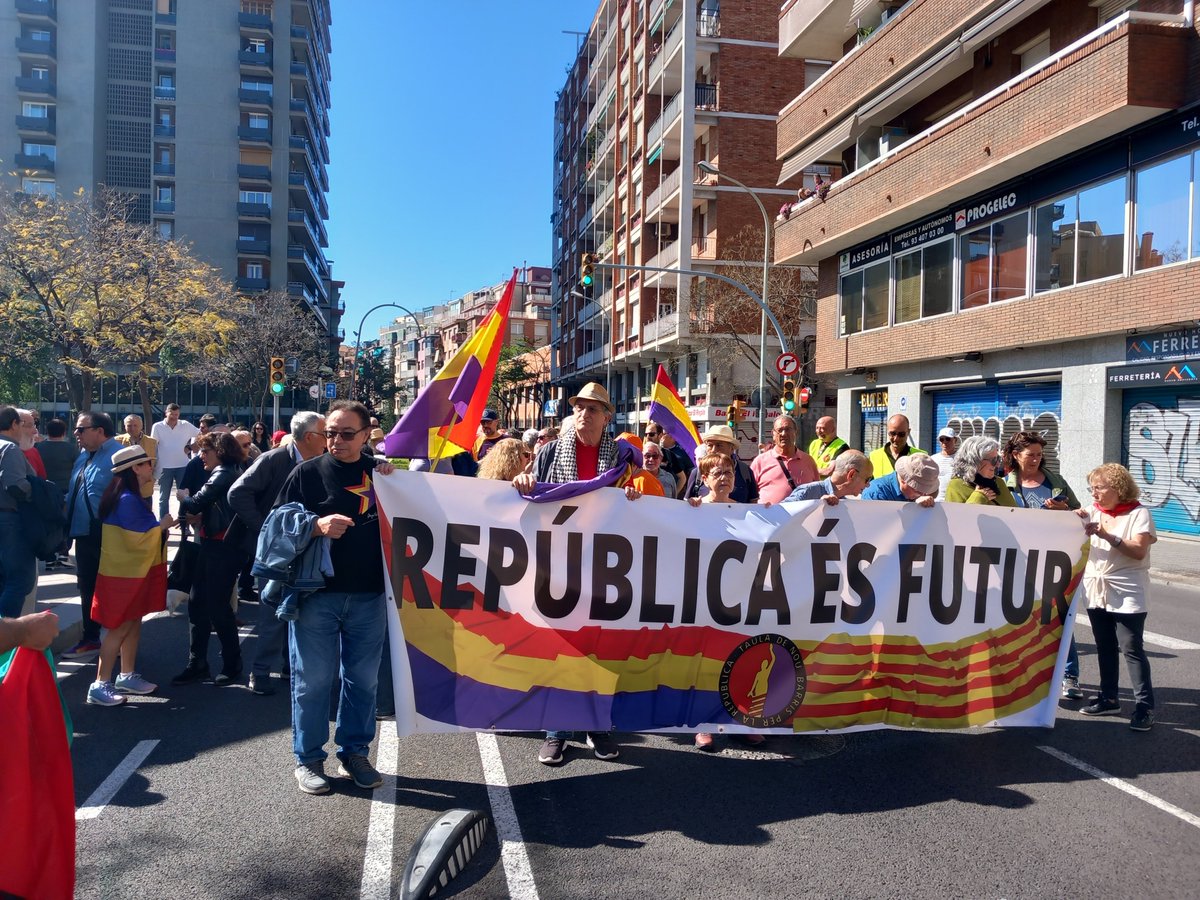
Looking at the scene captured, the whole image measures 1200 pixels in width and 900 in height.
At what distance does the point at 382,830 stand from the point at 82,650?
4236mm

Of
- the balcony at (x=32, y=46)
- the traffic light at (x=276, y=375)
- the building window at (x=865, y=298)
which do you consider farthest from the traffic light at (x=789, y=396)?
the balcony at (x=32, y=46)

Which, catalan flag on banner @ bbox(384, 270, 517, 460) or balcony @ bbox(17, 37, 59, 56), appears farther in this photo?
balcony @ bbox(17, 37, 59, 56)

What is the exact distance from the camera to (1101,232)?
52.2 ft

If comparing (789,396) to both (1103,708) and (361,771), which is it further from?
(361,771)

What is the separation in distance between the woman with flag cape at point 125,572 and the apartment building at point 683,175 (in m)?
29.8

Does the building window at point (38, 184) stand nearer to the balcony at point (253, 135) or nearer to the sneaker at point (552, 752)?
the balcony at point (253, 135)

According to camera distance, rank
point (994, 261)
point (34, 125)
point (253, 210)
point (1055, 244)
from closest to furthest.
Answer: point (1055, 244) < point (994, 261) < point (34, 125) < point (253, 210)

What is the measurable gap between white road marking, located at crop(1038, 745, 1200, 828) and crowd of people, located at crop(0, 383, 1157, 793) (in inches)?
29.9

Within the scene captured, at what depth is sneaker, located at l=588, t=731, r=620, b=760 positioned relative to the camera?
4906 mm

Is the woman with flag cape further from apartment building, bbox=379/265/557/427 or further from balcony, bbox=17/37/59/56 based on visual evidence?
balcony, bbox=17/37/59/56

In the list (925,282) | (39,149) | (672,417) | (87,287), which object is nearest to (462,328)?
(39,149)

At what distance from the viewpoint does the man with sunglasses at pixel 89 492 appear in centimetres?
628

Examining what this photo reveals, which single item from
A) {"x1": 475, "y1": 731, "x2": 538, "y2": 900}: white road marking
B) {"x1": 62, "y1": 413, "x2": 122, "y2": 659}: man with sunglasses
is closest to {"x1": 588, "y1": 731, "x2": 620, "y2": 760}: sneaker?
{"x1": 475, "y1": 731, "x2": 538, "y2": 900}: white road marking

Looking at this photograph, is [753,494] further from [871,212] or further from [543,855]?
[871,212]
